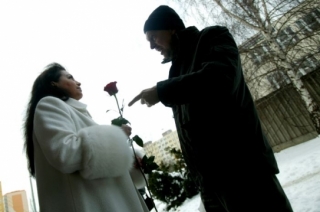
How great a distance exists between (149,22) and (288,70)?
5.62 metres

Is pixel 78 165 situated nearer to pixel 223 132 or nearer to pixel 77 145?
pixel 77 145

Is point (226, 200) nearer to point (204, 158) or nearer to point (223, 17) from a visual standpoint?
point (204, 158)

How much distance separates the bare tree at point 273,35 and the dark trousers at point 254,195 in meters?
5.72

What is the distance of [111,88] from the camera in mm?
1555

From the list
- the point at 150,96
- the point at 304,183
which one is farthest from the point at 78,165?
the point at 304,183

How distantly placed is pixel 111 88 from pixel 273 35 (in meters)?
6.35

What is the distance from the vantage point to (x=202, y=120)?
3.38 ft

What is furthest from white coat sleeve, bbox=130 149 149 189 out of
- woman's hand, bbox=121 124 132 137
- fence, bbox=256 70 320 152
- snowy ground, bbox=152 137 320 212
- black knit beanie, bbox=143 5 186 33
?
fence, bbox=256 70 320 152

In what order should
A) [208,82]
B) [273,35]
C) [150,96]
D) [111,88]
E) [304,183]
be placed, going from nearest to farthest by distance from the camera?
[208,82], [150,96], [111,88], [304,183], [273,35]

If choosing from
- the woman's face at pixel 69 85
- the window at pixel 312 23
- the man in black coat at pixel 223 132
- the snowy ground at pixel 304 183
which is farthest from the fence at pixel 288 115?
the woman's face at pixel 69 85

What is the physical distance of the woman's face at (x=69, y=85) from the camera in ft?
5.23

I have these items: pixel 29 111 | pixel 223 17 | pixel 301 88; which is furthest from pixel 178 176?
pixel 29 111

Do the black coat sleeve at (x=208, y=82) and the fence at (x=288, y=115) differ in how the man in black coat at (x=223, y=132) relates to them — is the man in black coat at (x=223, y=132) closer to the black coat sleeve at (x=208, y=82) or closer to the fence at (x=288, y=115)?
the black coat sleeve at (x=208, y=82)

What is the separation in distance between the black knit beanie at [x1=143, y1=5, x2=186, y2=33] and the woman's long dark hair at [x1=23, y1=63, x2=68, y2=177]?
34.2 inches
